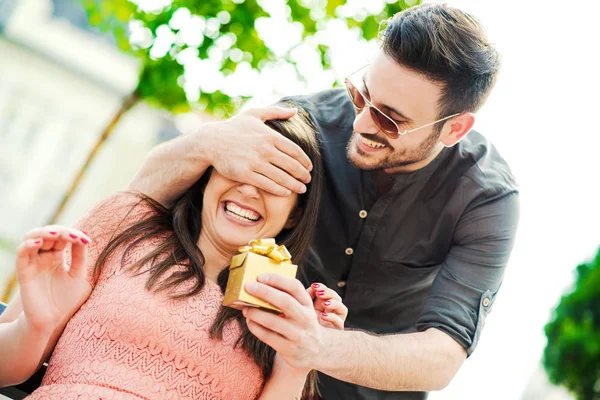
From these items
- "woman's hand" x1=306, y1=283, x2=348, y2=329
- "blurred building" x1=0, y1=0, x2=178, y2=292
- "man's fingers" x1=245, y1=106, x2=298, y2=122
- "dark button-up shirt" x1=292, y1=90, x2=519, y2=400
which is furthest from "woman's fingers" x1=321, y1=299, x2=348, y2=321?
"blurred building" x1=0, y1=0, x2=178, y2=292

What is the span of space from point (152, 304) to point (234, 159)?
636 millimetres

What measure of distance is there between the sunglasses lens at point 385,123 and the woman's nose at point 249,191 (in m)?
0.78

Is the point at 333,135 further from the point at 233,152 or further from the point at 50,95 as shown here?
the point at 50,95

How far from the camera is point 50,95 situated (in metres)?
14.3

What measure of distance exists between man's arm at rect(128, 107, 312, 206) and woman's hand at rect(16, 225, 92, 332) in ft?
2.13

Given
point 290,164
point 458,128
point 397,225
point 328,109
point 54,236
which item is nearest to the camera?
point 54,236

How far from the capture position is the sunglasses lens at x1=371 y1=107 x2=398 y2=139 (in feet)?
9.80

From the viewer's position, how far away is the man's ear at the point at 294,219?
2.80m

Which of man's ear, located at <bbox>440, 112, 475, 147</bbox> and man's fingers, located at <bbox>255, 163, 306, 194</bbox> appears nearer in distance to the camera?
man's fingers, located at <bbox>255, 163, 306, 194</bbox>

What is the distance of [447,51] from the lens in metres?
3.01

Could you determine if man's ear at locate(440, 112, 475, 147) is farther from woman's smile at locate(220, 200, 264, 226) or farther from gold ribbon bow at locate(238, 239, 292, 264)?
gold ribbon bow at locate(238, 239, 292, 264)

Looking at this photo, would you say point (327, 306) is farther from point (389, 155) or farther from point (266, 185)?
point (389, 155)

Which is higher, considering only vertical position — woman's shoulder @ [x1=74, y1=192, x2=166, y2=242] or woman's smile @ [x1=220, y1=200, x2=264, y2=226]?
woman's smile @ [x1=220, y1=200, x2=264, y2=226]

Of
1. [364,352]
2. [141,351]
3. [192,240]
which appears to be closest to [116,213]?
[192,240]
